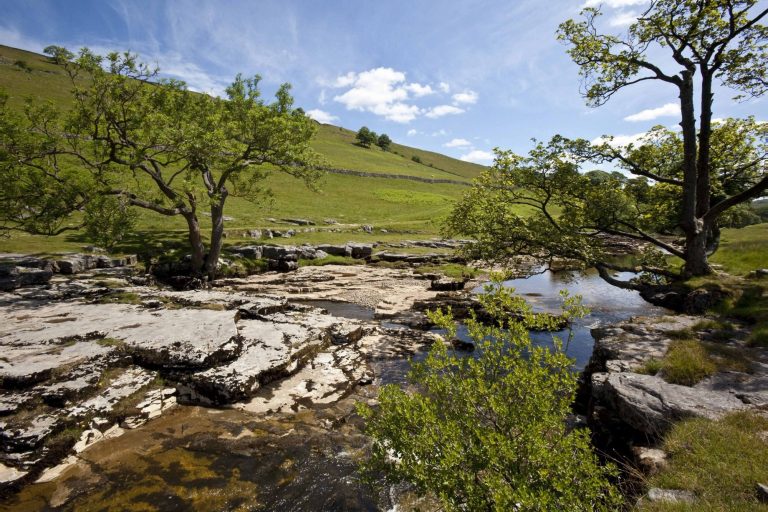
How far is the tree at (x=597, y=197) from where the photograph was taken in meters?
16.1

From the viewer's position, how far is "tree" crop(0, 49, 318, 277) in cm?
1931

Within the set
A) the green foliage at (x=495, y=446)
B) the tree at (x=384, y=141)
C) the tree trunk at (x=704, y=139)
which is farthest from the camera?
the tree at (x=384, y=141)

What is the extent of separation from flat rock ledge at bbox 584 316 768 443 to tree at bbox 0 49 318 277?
23462mm

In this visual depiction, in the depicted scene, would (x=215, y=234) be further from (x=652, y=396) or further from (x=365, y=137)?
(x=365, y=137)

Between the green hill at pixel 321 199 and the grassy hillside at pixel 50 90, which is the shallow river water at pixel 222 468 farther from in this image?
the grassy hillside at pixel 50 90

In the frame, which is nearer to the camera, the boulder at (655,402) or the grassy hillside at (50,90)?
the boulder at (655,402)

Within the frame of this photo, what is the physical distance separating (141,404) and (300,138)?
71.1 ft

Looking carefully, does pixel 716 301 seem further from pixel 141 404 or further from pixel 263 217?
pixel 263 217

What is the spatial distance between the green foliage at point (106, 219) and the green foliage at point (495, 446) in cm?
2152

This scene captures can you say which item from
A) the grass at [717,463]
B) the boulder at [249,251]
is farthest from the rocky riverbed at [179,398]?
the boulder at [249,251]

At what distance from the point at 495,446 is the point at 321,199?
220 ft

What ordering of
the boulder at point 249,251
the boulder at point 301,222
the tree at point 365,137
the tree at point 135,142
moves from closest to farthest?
the tree at point 135,142 → the boulder at point 249,251 → the boulder at point 301,222 → the tree at point 365,137

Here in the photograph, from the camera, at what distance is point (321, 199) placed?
69.1 m

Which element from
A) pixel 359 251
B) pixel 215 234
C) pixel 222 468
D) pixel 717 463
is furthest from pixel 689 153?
pixel 359 251
